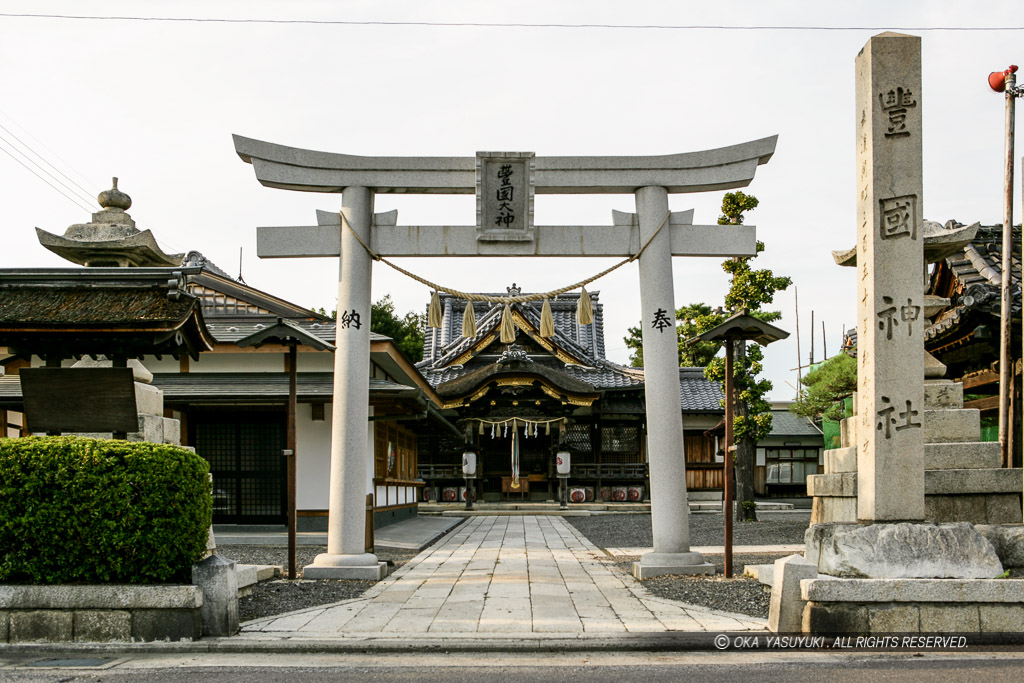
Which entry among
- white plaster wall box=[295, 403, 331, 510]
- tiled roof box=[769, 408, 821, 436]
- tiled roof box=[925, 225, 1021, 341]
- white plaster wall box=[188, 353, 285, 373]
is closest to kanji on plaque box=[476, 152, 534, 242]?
tiled roof box=[925, 225, 1021, 341]

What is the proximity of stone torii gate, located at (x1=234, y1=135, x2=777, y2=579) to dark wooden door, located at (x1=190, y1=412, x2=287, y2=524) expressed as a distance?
724 centimetres

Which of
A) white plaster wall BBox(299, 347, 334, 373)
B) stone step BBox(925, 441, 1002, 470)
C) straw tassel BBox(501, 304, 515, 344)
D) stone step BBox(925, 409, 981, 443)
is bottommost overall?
stone step BBox(925, 441, 1002, 470)

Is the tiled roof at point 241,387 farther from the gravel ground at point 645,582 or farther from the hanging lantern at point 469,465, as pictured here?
the hanging lantern at point 469,465

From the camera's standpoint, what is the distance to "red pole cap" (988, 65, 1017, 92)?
55.3ft

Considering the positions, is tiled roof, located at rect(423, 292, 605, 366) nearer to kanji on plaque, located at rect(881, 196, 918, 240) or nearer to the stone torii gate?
the stone torii gate

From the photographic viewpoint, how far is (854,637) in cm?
718

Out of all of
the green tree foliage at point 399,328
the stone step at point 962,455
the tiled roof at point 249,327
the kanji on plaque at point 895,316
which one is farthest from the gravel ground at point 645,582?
the green tree foliage at point 399,328

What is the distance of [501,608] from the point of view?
29.3ft

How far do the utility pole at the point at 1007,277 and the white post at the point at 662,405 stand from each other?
6248 mm

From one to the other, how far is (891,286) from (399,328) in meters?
49.0

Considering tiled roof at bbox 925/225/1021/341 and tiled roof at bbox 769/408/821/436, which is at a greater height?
tiled roof at bbox 925/225/1021/341

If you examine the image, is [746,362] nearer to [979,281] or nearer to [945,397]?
[979,281]

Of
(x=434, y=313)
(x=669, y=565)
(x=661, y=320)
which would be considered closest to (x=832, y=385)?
(x=661, y=320)

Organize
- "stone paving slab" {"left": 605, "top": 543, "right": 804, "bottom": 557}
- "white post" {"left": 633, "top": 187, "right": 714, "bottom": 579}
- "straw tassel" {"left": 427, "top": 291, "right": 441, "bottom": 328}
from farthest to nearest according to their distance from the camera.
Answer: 1. "stone paving slab" {"left": 605, "top": 543, "right": 804, "bottom": 557}
2. "straw tassel" {"left": 427, "top": 291, "right": 441, "bottom": 328}
3. "white post" {"left": 633, "top": 187, "right": 714, "bottom": 579}
